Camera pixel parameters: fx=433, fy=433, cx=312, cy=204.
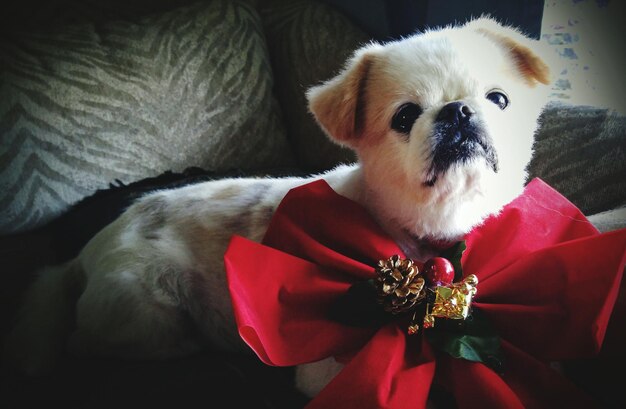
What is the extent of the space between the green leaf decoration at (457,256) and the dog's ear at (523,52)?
31cm

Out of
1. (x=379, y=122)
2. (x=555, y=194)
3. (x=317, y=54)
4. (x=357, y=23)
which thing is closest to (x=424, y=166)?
(x=379, y=122)

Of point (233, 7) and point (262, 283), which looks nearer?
point (262, 283)

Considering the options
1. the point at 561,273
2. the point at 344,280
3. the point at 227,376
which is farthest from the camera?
the point at 227,376

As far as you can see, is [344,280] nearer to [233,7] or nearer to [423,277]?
[423,277]

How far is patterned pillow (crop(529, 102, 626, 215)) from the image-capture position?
0.90 m

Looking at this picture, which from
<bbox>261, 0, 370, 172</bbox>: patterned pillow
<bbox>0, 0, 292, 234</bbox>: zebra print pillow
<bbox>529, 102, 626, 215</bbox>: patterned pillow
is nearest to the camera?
<bbox>529, 102, 626, 215</bbox>: patterned pillow

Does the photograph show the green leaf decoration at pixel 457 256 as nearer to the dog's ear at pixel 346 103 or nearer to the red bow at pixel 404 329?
the red bow at pixel 404 329

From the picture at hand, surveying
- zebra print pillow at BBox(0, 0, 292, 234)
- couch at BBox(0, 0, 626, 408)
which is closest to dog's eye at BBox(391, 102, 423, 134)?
couch at BBox(0, 0, 626, 408)

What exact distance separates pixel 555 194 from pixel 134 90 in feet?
4.00

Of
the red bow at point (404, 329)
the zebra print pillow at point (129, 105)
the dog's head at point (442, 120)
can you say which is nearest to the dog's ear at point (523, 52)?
the dog's head at point (442, 120)

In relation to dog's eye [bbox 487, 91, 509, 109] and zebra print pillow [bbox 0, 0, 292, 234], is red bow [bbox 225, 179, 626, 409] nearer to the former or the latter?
dog's eye [bbox 487, 91, 509, 109]

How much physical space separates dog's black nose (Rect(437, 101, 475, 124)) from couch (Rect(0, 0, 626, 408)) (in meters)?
0.35

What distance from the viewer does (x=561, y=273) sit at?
54cm

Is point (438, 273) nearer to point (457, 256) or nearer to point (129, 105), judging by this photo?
point (457, 256)
